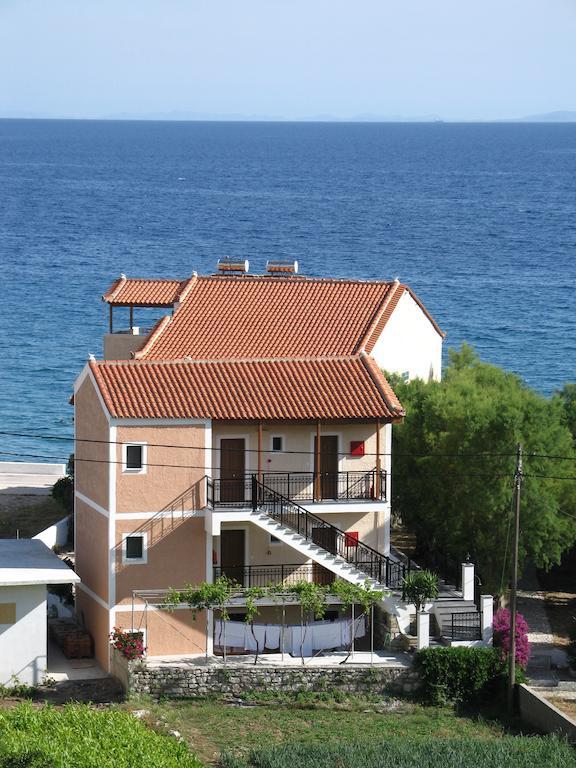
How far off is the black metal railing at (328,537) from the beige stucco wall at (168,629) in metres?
3.30

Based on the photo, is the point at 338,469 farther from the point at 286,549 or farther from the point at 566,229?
the point at 566,229

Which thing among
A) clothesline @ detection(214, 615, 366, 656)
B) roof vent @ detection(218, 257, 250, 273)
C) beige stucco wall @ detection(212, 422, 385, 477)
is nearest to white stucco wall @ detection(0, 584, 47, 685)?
clothesline @ detection(214, 615, 366, 656)

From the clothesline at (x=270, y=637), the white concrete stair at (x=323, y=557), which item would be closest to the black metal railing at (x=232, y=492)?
the white concrete stair at (x=323, y=557)

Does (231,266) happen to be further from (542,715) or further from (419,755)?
(419,755)

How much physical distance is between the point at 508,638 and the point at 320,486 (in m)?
6.38

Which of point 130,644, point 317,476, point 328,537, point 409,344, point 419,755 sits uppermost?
point 409,344

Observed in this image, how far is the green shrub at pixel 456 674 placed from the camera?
36531 millimetres

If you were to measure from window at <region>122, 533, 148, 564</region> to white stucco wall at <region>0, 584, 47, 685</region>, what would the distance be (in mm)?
2224

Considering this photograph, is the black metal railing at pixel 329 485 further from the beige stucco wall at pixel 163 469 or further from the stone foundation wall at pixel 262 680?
the stone foundation wall at pixel 262 680

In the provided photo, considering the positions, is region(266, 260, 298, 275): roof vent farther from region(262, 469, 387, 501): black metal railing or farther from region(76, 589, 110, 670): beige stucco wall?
region(76, 589, 110, 670): beige stucco wall

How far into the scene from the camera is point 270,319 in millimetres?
47000

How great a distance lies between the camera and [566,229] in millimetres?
169875

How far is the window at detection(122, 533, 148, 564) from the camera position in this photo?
3822 centimetres

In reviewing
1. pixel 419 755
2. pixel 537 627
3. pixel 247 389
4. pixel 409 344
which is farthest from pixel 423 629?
pixel 409 344
